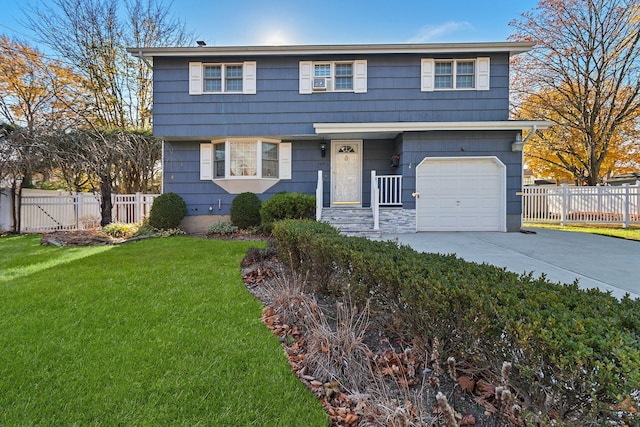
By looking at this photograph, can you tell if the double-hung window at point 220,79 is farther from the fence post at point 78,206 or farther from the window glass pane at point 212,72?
the fence post at point 78,206

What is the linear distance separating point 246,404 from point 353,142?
9673mm

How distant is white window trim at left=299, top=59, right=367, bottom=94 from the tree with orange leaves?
9605 millimetres

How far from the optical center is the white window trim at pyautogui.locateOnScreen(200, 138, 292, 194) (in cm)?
1054

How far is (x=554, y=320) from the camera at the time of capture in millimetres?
1542

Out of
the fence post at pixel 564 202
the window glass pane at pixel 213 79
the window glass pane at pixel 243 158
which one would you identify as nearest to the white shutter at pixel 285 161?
the window glass pane at pixel 243 158

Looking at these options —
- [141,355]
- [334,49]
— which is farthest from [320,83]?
[141,355]

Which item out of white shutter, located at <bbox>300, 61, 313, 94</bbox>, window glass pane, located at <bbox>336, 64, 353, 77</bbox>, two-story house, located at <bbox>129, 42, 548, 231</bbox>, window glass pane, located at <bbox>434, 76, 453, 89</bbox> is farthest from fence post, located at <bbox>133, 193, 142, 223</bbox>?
window glass pane, located at <bbox>434, 76, 453, 89</bbox>

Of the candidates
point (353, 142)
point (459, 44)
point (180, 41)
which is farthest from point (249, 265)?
point (180, 41)

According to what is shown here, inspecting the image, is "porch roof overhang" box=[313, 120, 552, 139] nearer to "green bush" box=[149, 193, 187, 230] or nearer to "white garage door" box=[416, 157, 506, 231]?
"white garage door" box=[416, 157, 506, 231]

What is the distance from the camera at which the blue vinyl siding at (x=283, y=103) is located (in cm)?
1034

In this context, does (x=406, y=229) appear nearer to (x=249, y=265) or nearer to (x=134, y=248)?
(x=249, y=265)

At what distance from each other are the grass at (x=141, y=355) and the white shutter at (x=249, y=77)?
24.3 feet

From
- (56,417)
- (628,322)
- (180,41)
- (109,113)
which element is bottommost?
(56,417)

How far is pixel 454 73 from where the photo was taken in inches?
404
